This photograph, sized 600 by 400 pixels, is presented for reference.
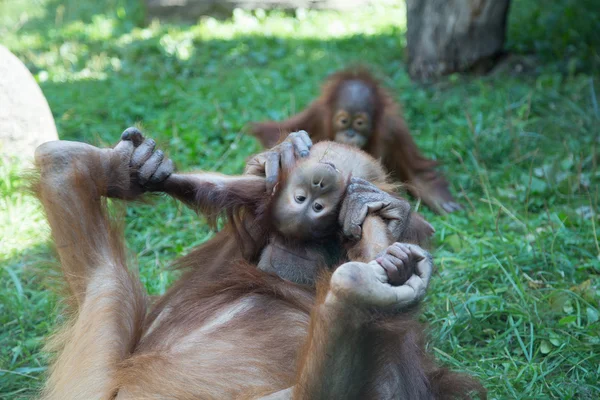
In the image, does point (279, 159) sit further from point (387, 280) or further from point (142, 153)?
point (387, 280)

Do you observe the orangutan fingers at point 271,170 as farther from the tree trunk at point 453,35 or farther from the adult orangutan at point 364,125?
the tree trunk at point 453,35

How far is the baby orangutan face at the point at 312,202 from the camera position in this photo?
2.55m

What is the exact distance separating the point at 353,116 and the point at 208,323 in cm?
291

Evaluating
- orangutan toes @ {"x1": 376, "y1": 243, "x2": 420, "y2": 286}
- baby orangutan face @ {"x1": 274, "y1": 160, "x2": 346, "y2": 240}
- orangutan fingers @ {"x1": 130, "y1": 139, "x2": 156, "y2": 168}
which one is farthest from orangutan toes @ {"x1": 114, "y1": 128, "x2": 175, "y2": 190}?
orangutan toes @ {"x1": 376, "y1": 243, "x2": 420, "y2": 286}

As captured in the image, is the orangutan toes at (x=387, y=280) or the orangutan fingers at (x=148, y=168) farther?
the orangutan fingers at (x=148, y=168)

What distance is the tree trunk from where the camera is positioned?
623 centimetres

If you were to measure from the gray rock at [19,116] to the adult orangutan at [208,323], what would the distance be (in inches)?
71.7

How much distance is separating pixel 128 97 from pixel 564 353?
13.2 ft

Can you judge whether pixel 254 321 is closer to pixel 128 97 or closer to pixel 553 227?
pixel 553 227

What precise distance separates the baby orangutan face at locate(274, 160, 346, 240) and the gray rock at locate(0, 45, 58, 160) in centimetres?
222

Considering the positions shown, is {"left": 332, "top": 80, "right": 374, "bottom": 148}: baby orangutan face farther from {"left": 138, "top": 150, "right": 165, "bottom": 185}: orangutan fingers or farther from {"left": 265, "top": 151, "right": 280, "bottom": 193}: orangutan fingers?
{"left": 138, "top": 150, "right": 165, "bottom": 185}: orangutan fingers

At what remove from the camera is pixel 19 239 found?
12.9 feet

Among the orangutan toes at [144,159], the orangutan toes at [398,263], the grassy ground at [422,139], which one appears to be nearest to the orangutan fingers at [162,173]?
the orangutan toes at [144,159]

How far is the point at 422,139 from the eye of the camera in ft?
18.6
